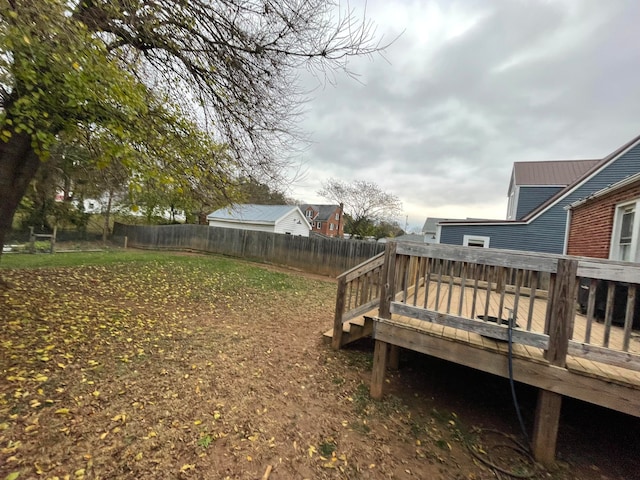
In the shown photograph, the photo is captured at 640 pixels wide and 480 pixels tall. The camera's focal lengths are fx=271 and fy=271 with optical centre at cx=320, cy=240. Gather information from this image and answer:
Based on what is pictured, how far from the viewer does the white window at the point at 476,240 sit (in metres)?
12.3

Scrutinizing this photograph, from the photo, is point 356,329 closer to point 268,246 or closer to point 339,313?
point 339,313

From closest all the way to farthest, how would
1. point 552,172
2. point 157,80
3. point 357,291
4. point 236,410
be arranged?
point 236,410, point 357,291, point 157,80, point 552,172

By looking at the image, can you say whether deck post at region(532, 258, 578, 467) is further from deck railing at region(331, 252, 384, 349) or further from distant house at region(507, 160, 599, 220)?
distant house at region(507, 160, 599, 220)

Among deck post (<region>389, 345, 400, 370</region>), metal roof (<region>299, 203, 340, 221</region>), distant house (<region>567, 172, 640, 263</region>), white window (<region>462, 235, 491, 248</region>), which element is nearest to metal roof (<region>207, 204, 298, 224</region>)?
white window (<region>462, 235, 491, 248</region>)

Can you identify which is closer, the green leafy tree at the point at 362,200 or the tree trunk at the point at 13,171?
the tree trunk at the point at 13,171

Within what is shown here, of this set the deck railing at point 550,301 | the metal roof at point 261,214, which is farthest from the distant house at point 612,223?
the metal roof at point 261,214

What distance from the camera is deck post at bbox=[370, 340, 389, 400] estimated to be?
319cm

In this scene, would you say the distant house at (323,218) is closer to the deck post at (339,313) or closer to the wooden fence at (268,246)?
the wooden fence at (268,246)

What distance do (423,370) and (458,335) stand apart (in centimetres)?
153

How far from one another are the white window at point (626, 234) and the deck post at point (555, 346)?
490 centimetres

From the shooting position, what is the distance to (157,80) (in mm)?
4730

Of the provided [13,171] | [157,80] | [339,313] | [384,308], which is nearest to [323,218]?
[157,80]

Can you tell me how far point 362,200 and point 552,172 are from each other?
16498mm

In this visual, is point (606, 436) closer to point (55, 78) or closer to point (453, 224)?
point (55, 78)
